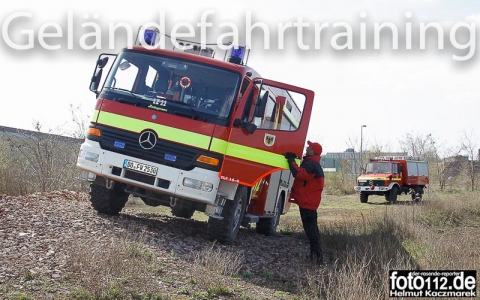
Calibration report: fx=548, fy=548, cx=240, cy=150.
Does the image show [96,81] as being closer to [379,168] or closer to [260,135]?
[260,135]

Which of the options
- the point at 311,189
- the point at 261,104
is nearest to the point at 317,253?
the point at 311,189

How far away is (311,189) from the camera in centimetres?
881

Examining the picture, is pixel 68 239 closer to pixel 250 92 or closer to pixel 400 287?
pixel 250 92

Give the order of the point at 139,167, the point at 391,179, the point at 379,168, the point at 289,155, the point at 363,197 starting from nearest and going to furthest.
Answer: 1. the point at 139,167
2. the point at 289,155
3. the point at 391,179
4. the point at 363,197
5. the point at 379,168

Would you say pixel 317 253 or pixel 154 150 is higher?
pixel 154 150

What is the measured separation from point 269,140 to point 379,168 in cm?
2144

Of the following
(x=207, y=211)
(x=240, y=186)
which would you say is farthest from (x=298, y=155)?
(x=207, y=211)

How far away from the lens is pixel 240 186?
8961mm

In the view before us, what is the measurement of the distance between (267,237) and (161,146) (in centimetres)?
394

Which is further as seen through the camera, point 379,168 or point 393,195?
point 379,168

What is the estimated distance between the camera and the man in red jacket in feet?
28.6

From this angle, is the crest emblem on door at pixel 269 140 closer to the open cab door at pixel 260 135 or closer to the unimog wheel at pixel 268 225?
the open cab door at pixel 260 135

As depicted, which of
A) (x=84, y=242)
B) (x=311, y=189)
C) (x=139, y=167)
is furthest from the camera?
(x=311, y=189)

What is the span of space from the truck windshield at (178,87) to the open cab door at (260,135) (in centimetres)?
32
